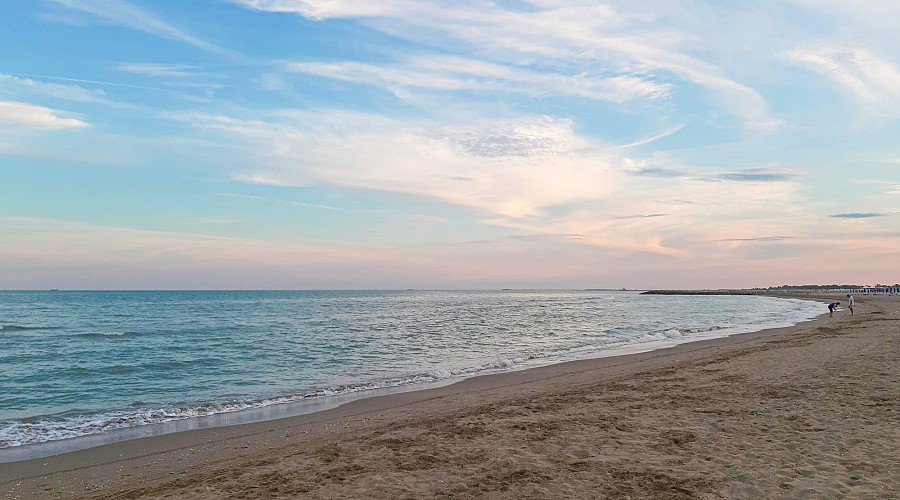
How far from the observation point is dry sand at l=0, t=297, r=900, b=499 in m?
6.73

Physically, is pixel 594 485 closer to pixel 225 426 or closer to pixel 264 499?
pixel 264 499

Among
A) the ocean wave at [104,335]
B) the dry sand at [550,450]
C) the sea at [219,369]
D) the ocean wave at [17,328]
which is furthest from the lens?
the ocean wave at [17,328]

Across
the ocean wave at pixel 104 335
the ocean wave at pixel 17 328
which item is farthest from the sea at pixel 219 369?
the ocean wave at pixel 17 328

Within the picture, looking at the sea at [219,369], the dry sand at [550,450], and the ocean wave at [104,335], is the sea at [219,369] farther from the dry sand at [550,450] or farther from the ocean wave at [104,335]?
the dry sand at [550,450]

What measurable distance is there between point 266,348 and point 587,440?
20.5 m

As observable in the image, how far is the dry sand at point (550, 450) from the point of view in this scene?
22.1ft

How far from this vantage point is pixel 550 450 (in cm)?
823

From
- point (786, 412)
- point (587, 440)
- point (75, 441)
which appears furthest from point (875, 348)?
point (75, 441)

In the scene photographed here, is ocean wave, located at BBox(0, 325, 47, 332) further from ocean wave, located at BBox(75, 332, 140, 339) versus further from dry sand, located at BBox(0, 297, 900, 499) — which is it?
dry sand, located at BBox(0, 297, 900, 499)

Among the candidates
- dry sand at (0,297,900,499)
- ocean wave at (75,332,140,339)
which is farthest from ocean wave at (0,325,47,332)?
dry sand at (0,297,900,499)

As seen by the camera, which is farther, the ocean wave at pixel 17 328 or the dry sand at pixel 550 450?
the ocean wave at pixel 17 328

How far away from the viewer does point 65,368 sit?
2016cm

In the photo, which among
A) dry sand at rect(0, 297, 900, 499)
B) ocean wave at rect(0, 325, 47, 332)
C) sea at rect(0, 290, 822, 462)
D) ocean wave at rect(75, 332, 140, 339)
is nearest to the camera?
dry sand at rect(0, 297, 900, 499)

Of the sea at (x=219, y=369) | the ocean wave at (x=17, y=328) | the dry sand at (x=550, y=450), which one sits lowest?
the ocean wave at (x=17, y=328)
